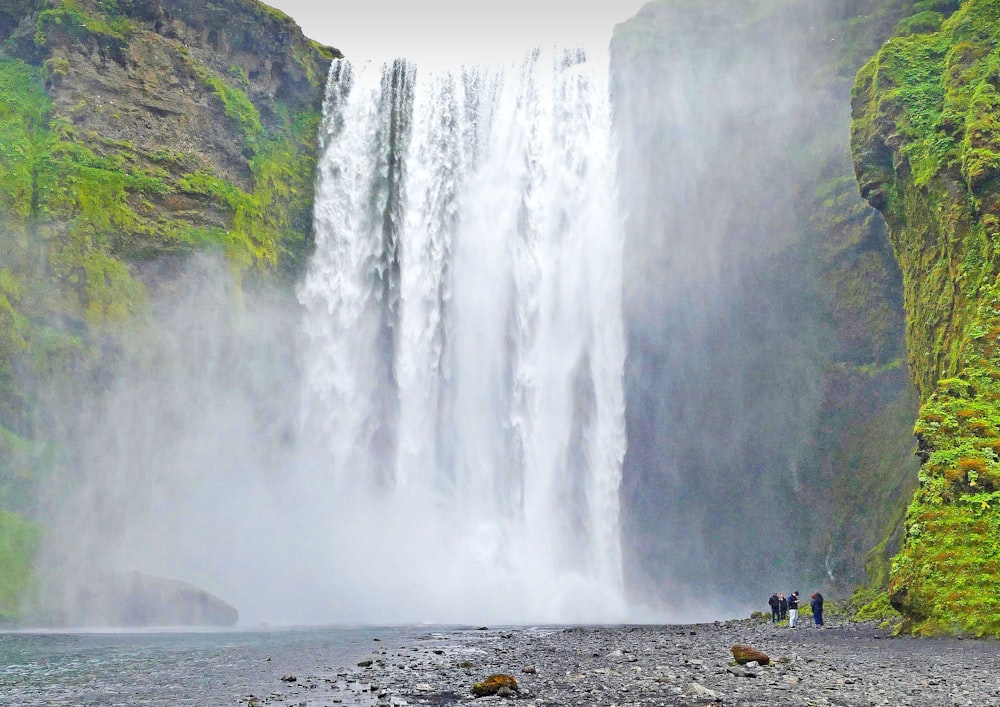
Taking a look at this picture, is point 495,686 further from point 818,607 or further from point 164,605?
point 164,605

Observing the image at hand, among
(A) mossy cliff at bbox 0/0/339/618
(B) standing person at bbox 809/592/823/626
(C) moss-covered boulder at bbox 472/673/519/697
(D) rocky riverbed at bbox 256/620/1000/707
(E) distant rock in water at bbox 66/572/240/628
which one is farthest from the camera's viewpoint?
(A) mossy cliff at bbox 0/0/339/618

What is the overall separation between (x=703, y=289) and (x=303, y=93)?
68.7 feet

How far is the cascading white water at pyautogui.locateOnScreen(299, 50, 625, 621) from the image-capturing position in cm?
3275

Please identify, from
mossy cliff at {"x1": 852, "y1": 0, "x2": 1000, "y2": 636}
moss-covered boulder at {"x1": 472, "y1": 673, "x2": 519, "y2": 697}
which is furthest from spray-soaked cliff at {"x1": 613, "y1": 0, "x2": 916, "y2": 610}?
moss-covered boulder at {"x1": 472, "y1": 673, "x2": 519, "y2": 697}

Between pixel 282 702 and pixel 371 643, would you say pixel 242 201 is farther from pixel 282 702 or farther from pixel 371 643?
pixel 282 702

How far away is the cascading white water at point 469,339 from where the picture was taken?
3275cm

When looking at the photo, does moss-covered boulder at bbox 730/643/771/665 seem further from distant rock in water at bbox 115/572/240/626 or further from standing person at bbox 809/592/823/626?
distant rock in water at bbox 115/572/240/626

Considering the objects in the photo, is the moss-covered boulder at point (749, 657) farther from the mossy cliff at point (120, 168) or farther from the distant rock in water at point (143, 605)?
the mossy cliff at point (120, 168)

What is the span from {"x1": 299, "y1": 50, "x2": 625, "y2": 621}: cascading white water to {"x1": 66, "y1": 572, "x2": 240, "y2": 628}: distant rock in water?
5658mm

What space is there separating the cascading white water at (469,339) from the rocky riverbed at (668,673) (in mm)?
13429

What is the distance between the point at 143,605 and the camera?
25.0m

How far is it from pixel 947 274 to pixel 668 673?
1635 centimetres

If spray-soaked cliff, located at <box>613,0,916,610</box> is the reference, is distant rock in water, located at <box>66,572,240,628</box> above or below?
below

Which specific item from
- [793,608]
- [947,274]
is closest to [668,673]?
[793,608]
